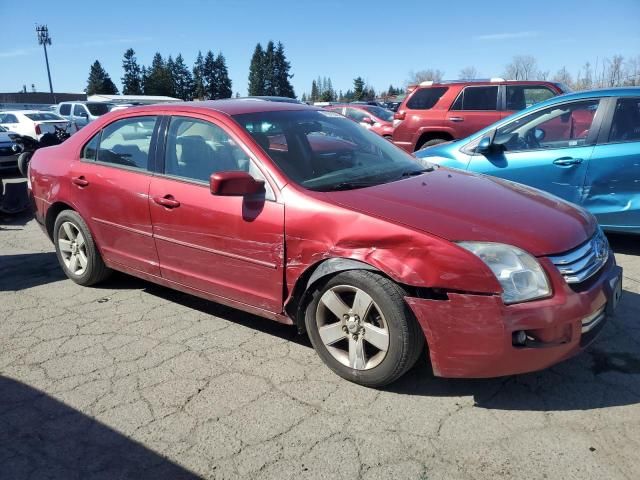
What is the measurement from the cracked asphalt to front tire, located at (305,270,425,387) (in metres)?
0.15

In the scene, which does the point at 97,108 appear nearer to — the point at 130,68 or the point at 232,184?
the point at 232,184

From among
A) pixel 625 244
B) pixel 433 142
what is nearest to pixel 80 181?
pixel 625 244

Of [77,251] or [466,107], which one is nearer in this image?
[77,251]

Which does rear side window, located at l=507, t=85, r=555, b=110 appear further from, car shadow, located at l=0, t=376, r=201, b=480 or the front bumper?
car shadow, located at l=0, t=376, r=201, b=480

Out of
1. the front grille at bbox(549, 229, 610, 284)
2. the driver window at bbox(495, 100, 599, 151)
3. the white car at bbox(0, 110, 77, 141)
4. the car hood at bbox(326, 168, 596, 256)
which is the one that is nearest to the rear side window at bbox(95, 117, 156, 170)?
the car hood at bbox(326, 168, 596, 256)

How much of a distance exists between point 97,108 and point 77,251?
1971 centimetres

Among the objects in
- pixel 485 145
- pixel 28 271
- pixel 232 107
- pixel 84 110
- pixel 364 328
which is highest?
pixel 84 110

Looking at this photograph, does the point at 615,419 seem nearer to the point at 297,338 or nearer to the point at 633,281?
the point at 297,338

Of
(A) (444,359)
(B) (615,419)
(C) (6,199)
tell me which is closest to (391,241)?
(A) (444,359)

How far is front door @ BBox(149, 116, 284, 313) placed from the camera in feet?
10.5

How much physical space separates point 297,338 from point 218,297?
0.61 metres

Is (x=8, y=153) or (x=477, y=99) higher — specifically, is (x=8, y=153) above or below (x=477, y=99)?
below

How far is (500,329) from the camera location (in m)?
2.57

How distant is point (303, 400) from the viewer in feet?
9.54
